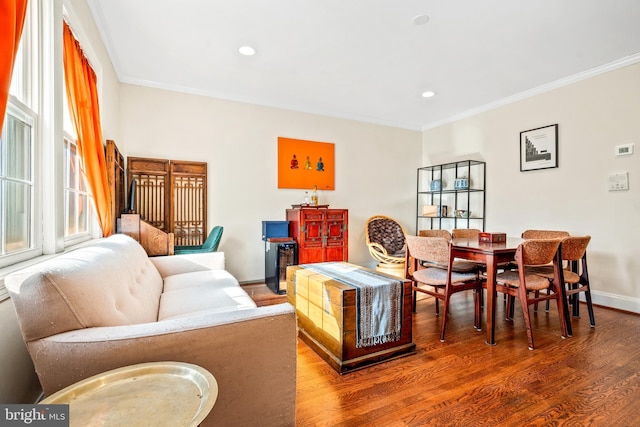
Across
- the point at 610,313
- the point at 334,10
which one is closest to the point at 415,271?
the point at 610,313

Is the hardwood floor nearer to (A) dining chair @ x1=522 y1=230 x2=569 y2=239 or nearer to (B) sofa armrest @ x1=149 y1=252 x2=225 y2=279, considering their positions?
(A) dining chair @ x1=522 y1=230 x2=569 y2=239

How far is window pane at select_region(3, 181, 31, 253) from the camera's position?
1.36m

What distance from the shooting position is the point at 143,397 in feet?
2.62

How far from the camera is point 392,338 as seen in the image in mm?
2143

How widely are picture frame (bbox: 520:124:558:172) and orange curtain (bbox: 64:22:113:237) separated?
15.9 feet

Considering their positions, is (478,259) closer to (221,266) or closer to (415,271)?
(415,271)

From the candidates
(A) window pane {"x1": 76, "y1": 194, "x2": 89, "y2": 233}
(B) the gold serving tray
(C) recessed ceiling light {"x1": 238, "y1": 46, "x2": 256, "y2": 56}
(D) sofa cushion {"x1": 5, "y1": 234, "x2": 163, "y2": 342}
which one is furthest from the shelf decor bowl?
(A) window pane {"x1": 76, "y1": 194, "x2": 89, "y2": 233}

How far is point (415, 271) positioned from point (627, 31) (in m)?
2.87

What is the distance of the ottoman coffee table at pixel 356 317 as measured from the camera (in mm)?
1955

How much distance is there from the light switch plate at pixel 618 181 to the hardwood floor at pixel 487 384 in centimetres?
153

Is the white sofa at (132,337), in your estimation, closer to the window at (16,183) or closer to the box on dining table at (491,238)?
the window at (16,183)

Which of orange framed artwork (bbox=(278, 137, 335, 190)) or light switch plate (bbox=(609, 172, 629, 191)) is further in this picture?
orange framed artwork (bbox=(278, 137, 335, 190))

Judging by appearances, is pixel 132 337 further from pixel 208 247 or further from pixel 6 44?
pixel 208 247

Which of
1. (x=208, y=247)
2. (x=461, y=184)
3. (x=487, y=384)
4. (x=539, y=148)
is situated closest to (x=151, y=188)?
(x=208, y=247)
